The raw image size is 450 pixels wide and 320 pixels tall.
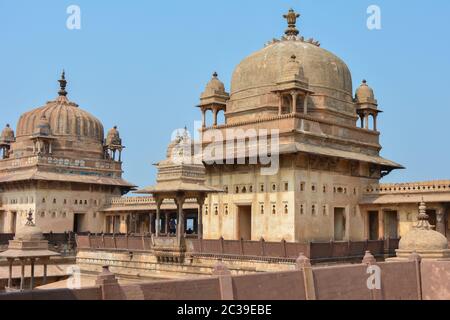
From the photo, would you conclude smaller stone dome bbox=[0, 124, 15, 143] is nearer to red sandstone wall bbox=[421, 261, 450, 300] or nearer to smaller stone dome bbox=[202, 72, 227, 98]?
smaller stone dome bbox=[202, 72, 227, 98]

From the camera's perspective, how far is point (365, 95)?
3022cm

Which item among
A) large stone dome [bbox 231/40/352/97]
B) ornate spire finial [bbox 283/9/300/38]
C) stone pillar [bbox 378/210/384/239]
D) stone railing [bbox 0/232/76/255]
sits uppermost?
ornate spire finial [bbox 283/9/300/38]

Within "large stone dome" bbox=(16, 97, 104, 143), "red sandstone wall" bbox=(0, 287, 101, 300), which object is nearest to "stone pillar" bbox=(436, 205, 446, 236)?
"red sandstone wall" bbox=(0, 287, 101, 300)

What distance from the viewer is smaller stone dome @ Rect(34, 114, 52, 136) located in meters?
37.9

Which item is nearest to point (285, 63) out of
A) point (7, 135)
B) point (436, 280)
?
point (436, 280)

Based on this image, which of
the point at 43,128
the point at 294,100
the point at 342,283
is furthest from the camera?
the point at 43,128

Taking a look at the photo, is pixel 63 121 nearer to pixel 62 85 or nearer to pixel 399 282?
pixel 62 85

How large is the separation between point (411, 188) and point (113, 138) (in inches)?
922

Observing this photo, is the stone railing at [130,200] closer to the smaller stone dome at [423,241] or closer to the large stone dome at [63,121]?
the large stone dome at [63,121]

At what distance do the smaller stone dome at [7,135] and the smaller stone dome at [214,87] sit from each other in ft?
65.1

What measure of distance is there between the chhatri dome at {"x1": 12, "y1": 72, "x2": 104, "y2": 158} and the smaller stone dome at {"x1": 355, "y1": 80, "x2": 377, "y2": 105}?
20.2m

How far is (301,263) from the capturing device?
14273 mm

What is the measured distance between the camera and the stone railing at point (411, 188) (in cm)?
2484
